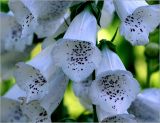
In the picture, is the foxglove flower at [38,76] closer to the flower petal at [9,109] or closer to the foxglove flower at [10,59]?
the flower petal at [9,109]

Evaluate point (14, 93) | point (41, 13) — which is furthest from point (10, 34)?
point (41, 13)

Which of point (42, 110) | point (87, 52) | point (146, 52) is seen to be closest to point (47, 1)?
point (87, 52)

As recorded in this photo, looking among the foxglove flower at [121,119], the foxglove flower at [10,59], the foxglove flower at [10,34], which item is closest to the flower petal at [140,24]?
the foxglove flower at [121,119]

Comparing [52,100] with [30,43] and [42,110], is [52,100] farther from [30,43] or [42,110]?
[30,43]

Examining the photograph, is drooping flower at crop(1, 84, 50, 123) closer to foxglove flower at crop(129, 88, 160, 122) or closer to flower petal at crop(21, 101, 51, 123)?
flower petal at crop(21, 101, 51, 123)

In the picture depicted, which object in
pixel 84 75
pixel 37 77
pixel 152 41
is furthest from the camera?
pixel 152 41

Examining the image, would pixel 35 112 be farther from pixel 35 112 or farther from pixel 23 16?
pixel 23 16
